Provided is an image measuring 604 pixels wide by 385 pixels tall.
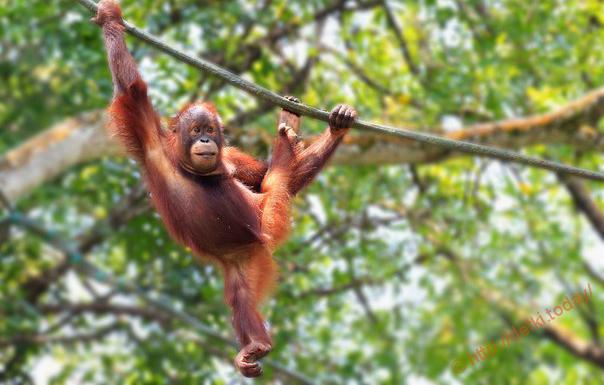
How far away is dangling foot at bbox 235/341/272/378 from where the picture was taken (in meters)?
4.03

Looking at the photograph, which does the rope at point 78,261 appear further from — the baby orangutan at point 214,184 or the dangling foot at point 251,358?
the dangling foot at point 251,358

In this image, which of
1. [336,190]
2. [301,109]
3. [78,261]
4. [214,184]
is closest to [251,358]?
[214,184]

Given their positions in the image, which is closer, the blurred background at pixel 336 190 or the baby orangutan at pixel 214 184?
the baby orangutan at pixel 214 184

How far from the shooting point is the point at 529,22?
902cm

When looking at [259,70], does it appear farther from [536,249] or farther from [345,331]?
[536,249]

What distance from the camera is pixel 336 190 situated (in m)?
8.78

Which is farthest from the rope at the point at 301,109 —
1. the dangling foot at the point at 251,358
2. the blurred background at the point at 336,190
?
the blurred background at the point at 336,190

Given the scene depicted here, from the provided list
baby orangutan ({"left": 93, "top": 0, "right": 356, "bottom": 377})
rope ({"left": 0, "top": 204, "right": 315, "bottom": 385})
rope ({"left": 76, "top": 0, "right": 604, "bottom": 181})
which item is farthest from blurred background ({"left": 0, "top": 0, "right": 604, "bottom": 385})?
rope ({"left": 76, "top": 0, "right": 604, "bottom": 181})

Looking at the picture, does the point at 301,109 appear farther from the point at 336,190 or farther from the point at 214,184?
the point at 336,190

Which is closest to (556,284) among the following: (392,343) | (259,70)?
(392,343)

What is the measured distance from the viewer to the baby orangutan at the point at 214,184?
4.26 meters

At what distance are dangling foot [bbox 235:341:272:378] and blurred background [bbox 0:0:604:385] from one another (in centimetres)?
276

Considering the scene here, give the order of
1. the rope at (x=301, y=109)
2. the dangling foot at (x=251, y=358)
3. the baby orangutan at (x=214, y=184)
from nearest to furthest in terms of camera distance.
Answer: the rope at (x=301, y=109), the dangling foot at (x=251, y=358), the baby orangutan at (x=214, y=184)

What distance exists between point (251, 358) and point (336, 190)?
4788 mm
